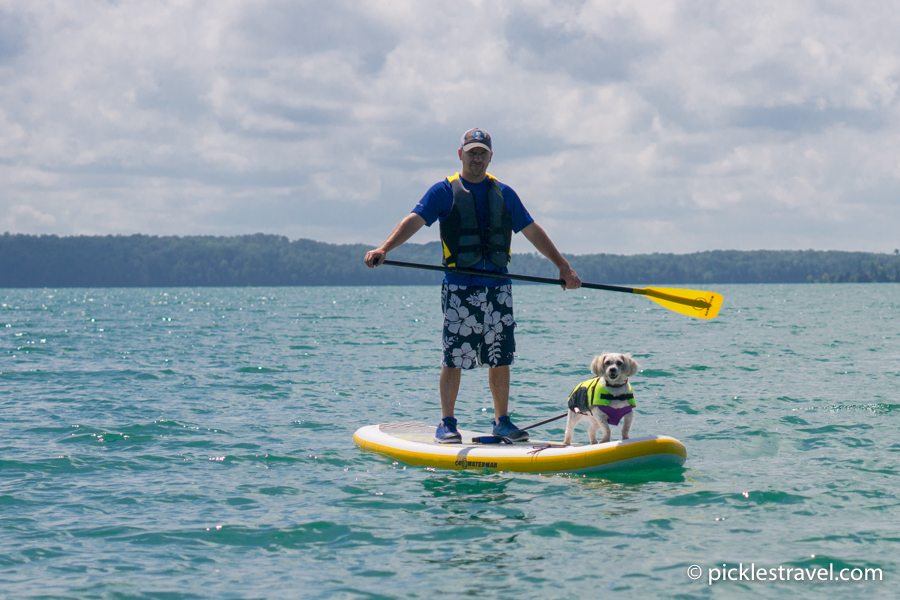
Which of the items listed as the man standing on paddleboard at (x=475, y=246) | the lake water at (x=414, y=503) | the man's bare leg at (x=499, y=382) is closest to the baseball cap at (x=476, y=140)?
the man standing on paddleboard at (x=475, y=246)

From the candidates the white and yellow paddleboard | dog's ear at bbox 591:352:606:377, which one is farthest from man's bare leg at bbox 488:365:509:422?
dog's ear at bbox 591:352:606:377

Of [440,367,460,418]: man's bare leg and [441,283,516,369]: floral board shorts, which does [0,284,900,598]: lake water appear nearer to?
[440,367,460,418]: man's bare leg

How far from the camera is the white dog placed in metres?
7.20

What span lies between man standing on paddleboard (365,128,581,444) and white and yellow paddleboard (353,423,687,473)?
72 centimetres

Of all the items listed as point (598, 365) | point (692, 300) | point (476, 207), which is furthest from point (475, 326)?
point (692, 300)

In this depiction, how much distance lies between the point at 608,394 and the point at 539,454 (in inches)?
→ 33.4

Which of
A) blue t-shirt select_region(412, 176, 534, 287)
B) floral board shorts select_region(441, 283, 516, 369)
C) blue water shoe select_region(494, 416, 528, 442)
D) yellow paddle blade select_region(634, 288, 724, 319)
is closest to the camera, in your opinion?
blue t-shirt select_region(412, 176, 534, 287)

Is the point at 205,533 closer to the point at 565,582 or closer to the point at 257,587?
the point at 257,587

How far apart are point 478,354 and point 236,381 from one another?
33.2 ft

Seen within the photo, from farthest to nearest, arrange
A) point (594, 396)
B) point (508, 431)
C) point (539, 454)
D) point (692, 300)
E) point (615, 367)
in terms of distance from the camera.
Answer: point (692, 300) → point (508, 431) → point (539, 454) → point (594, 396) → point (615, 367)

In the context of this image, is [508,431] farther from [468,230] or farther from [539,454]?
[468,230]

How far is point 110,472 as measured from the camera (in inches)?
319

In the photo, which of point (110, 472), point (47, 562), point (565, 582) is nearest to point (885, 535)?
point (565, 582)

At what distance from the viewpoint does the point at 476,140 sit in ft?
25.0
